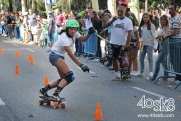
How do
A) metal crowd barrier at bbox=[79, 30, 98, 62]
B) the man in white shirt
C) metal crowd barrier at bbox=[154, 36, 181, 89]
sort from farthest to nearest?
metal crowd barrier at bbox=[79, 30, 98, 62]
the man in white shirt
metal crowd barrier at bbox=[154, 36, 181, 89]

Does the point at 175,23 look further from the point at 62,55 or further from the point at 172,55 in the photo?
the point at 62,55

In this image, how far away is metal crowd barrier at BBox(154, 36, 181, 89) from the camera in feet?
35.9

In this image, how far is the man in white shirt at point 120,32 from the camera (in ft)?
38.6

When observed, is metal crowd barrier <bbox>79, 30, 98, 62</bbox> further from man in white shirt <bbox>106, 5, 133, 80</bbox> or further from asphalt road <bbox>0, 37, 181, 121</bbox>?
man in white shirt <bbox>106, 5, 133, 80</bbox>

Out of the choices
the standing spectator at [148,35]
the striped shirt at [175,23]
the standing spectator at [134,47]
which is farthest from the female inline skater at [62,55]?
the standing spectator at [134,47]

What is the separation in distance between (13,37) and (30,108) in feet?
83.8

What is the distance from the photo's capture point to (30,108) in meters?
8.47

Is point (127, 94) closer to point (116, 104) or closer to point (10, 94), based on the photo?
point (116, 104)

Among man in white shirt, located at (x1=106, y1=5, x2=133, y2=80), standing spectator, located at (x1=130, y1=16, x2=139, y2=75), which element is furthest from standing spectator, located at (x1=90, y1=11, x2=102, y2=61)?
man in white shirt, located at (x1=106, y1=5, x2=133, y2=80)

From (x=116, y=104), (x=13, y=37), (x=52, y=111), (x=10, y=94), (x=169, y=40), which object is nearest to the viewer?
(x=52, y=111)

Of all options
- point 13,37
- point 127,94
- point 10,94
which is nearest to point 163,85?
point 127,94

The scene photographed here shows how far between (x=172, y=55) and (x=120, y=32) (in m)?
1.56

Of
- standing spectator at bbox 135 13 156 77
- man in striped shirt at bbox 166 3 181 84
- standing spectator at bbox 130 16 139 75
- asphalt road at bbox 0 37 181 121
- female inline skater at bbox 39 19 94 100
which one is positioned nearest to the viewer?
asphalt road at bbox 0 37 181 121

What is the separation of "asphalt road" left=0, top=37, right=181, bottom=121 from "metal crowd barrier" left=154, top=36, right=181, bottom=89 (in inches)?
16.3
